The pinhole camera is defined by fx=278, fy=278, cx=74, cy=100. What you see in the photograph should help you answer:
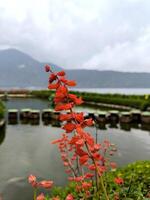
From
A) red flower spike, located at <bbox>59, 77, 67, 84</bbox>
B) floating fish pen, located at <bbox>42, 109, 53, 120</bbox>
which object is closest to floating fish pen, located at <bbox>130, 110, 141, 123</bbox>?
floating fish pen, located at <bbox>42, 109, 53, 120</bbox>

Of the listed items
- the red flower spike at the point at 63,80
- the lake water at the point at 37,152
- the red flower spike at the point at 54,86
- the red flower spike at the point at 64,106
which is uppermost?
the red flower spike at the point at 63,80

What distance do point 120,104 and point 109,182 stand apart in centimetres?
1832

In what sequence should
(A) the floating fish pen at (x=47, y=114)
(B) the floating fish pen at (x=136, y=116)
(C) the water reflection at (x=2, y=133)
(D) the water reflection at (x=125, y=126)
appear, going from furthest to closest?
(A) the floating fish pen at (x=47, y=114), (B) the floating fish pen at (x=136, y=116), (D) the water reflection at (x=125, y=126), (C) the water reflection at (x=2, y=133)

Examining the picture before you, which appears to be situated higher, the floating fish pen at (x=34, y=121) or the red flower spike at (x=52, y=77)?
the red flower spike at (x=52, y=77)

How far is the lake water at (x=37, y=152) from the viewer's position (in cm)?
605

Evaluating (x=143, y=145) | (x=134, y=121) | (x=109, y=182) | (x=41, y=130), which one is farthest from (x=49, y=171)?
(x=134, y=121)

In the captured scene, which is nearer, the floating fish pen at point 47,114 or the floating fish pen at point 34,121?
the floating fish pen at point 34,121

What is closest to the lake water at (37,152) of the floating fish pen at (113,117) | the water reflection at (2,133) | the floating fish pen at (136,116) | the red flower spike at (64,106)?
the water reflection at (2,133)

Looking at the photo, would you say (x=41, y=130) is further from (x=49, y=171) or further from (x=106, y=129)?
(x=49, y=171)

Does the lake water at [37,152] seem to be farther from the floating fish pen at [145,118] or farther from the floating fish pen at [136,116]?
the floating fish pen at [136,116]

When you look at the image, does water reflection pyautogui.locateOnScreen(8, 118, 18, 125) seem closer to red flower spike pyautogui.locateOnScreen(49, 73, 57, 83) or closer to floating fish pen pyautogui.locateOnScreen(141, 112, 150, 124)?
floating fish pen pyautogui.locateOnScreen(141, 112, 150, 124)

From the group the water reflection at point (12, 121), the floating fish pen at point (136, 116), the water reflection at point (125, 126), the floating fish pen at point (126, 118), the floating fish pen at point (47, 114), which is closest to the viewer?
the water reflection at point (125, 126)

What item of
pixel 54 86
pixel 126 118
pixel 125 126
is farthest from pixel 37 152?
pixel 54 86

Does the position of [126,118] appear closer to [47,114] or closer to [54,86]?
[47,114]
